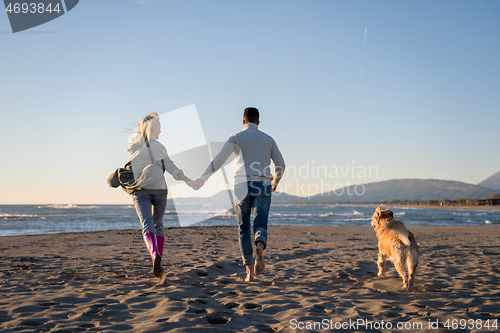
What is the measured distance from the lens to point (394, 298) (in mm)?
3475

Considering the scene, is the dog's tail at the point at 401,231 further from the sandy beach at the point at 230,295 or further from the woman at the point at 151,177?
the woman at the point at 151,177

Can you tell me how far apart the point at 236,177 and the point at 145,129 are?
135 centimetres

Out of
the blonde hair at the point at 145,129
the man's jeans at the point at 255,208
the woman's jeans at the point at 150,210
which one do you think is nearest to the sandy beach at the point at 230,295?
the man's jeans at the point at 255,208

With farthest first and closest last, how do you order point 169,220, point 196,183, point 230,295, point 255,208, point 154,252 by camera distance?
1. point 169,220
2. point 196,183
3. point 255,208
4. point 154,252
5. point 230,295

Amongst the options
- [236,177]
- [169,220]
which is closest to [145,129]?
[236,177]

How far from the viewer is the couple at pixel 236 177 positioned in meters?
3.89

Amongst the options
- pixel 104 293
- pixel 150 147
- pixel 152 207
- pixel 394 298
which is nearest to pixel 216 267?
pixel 152 207

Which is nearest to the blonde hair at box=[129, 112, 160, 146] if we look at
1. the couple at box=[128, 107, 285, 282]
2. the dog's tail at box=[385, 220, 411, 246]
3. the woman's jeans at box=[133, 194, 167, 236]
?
the couple at box=[128, 107, 285, 282]

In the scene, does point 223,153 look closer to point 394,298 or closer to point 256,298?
point 256,298

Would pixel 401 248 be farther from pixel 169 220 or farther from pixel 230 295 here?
pixel 169 220

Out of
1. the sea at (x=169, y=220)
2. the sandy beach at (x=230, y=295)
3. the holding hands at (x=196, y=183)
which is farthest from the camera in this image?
the sea at (x=169, y=220)

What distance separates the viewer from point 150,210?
156 inches

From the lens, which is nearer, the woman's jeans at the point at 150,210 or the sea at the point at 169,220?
the woman's jeans at the point at 150,210

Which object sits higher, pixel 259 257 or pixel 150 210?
pixel 150 210
